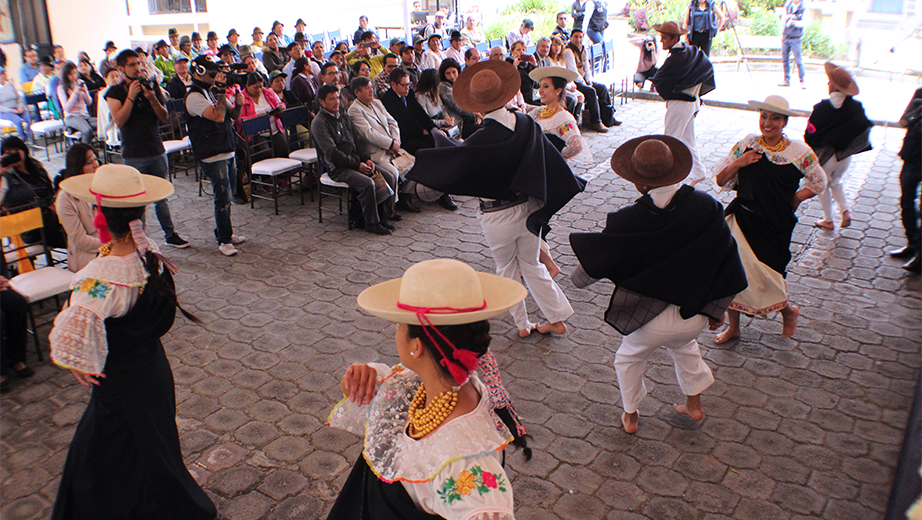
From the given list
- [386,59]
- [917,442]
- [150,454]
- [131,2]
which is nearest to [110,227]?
[150,454]

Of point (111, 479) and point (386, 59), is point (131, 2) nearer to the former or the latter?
point (386, 59)

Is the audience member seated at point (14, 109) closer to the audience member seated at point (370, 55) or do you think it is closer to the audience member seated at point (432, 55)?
the audience member seated at point (370, 55)

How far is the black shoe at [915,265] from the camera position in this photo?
5893 mm

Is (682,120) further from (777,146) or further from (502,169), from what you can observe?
(502,169)

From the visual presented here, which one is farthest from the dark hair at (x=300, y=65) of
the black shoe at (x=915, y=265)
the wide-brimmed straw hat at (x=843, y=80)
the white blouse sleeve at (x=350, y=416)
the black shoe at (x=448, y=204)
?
the white blouse sleeve at (x=350, y=416)

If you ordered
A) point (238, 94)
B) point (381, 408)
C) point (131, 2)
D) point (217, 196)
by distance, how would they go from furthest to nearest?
point (131, 2), point (238, 94), point (217, 196), point (381, 408)

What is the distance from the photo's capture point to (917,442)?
119 inches

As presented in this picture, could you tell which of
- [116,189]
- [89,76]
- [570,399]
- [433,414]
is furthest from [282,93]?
[433,414]

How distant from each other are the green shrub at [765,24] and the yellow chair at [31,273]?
16.8 meters

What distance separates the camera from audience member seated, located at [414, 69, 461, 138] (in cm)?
813

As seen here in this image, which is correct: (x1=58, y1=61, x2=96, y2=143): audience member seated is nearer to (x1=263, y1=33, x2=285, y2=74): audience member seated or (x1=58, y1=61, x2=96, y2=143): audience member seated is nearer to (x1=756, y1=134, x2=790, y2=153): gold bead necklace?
(x1=263, y1=33, x2=285, y2=74): audience member seated

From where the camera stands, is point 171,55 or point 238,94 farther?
point 171,55

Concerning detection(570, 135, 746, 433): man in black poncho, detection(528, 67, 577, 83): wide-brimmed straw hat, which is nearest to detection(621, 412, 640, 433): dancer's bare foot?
detection(570, 135, 746, 433): man in black poncho

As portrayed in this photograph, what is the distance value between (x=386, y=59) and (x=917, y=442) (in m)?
7.96
